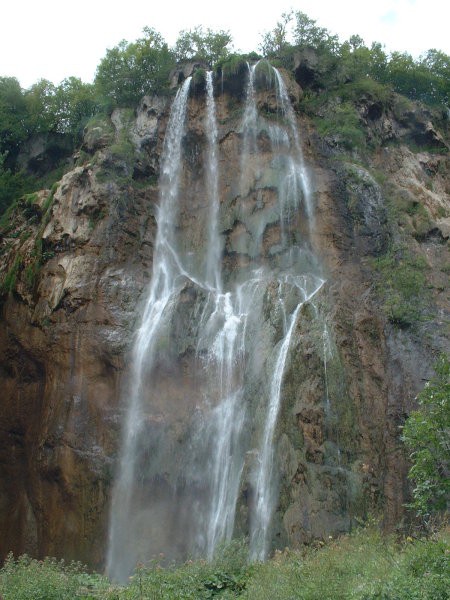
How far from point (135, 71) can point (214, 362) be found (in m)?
16.7

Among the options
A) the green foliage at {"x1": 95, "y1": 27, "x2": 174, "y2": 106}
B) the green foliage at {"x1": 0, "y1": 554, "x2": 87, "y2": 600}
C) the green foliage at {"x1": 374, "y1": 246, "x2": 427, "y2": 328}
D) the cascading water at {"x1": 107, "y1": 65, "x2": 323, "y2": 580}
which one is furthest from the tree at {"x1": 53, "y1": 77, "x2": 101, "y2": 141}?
the green foliage at {"x1": 0, "y1": 554, "x2": 87, "y2": 600}

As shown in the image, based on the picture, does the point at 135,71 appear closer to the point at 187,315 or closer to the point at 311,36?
the point at 311,36

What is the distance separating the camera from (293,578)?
995 cm

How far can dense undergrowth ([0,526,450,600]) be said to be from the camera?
8.76 metres

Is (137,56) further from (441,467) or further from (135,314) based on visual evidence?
(441,467)

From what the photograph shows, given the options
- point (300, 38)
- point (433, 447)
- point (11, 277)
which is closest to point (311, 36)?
point (300, 38)

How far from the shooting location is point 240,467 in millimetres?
16891

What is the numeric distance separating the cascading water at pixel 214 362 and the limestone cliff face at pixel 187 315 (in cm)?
35

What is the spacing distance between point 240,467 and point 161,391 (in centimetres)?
419

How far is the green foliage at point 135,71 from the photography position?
28.9m

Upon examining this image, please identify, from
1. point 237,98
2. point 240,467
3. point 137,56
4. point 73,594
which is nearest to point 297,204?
point 237,98

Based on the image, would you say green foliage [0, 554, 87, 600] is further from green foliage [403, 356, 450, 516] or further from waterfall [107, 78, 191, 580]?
green foliage [403, 356, 450, 516]

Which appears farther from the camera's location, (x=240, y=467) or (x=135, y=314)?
(x=135, y=314)

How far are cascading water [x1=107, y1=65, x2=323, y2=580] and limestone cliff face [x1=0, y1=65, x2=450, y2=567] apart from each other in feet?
1.16
